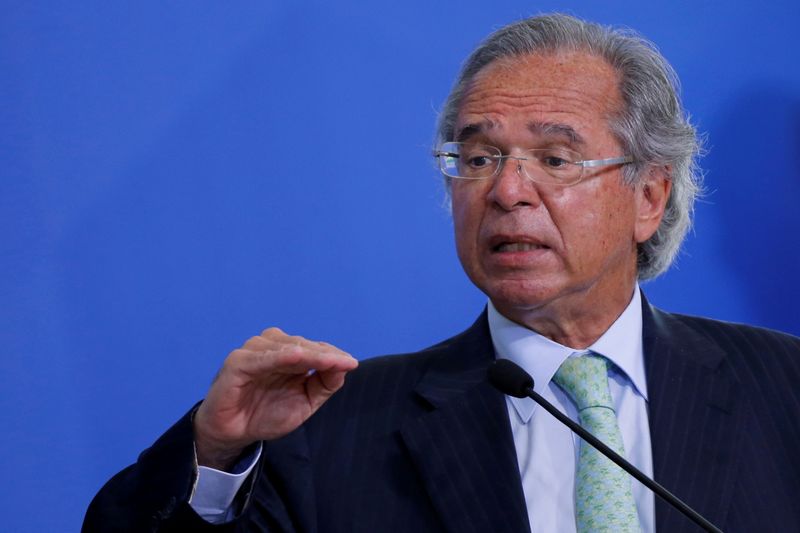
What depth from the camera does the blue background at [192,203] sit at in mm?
1769

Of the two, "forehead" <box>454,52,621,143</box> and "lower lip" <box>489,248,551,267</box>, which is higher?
"forehead" <box>454,52,621,143</box>

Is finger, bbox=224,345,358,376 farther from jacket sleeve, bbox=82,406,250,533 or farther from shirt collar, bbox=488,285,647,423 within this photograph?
Result: shirt collar, bbox=488,285,647,423

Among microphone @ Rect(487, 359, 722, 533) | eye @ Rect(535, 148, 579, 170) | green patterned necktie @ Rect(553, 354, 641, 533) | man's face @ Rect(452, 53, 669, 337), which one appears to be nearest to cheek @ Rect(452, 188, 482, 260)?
man's face @ Rect(452, 53, 669, 337)

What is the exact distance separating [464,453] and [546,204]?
0.34m

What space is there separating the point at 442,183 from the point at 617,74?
40 cm

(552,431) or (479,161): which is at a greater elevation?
(479,161)

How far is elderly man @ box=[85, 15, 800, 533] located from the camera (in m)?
1.35

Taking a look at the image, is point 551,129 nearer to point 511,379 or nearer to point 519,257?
point 519,257

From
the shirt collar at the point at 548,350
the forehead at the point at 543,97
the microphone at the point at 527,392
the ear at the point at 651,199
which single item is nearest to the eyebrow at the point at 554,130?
the forehead at the point at 543,97

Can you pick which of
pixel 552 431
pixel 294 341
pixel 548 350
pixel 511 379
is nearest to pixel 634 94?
pixel 548 350

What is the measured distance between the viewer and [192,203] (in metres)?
1.88

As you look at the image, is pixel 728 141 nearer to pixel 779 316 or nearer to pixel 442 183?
pixel 779 316

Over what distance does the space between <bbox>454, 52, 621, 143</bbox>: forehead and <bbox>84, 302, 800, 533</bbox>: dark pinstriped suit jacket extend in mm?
298

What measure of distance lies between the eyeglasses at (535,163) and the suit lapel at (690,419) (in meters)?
0.24
